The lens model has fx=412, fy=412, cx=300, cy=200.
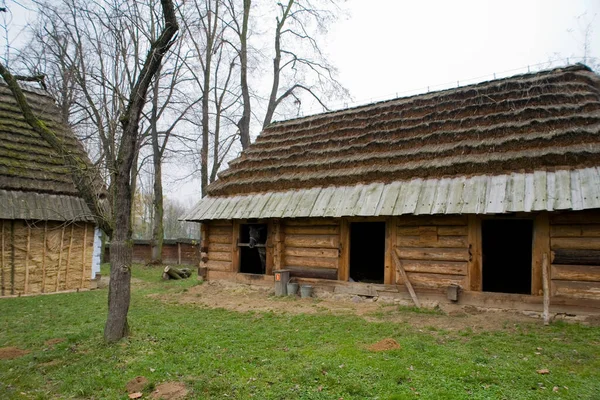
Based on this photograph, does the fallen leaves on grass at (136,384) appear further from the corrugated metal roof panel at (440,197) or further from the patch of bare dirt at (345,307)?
the corrugated metal roof panel at (440,197)

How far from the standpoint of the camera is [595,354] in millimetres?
5910

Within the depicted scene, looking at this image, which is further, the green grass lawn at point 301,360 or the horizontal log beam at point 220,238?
the horizontal log beam at point 220,238

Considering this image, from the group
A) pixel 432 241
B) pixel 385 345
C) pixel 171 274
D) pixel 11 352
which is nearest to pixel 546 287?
pixel 432 241

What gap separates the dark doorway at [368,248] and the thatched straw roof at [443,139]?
11.6ft

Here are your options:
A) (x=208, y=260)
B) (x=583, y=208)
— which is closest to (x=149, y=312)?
(x=208, y=260)

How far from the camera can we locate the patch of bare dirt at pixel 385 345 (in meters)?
6.27

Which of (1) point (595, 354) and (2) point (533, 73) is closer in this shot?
(1) point (595, 354)

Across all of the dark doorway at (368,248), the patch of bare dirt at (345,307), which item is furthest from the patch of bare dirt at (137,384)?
the dark doorway at (368,248)

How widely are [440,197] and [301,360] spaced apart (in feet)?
16.8

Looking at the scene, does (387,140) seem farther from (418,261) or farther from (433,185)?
(418,261)

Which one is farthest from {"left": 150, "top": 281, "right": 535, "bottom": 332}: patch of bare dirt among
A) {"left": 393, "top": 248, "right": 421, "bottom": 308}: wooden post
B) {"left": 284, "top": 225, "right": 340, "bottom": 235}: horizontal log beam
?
{"left": 284, "top": 225, "right": 340, "bottom": 235}: horizontal log beam

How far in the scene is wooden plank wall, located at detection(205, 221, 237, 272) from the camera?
13.3m

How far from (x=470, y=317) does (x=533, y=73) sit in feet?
23.0

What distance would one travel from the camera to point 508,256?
13258 mm
